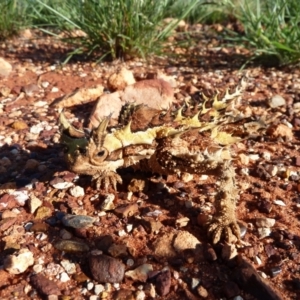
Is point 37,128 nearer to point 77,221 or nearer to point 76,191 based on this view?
point 76,191

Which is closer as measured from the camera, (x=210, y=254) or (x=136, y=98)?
(x=210, y=254)

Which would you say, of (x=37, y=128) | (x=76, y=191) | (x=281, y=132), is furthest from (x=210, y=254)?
(x=37, y=128)

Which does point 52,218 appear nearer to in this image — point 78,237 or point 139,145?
point 78,237

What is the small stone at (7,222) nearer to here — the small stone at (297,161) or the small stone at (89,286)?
the small stone at (89,286)

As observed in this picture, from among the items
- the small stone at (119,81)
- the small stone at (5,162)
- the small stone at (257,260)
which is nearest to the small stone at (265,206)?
the small stone at (257,260)

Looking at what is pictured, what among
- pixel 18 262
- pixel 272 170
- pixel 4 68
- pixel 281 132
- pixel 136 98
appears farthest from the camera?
pixel 4 68
